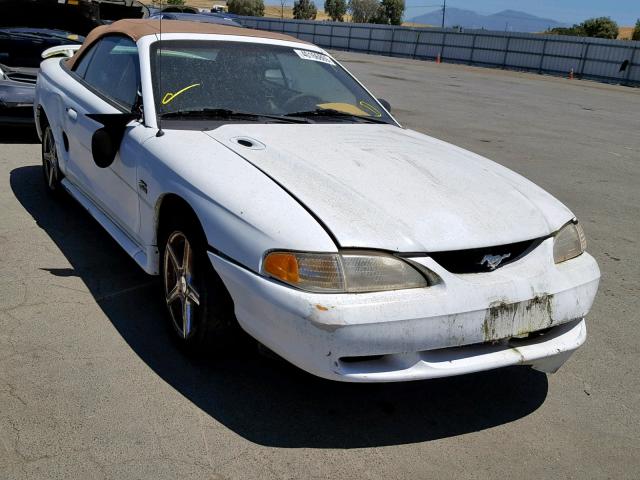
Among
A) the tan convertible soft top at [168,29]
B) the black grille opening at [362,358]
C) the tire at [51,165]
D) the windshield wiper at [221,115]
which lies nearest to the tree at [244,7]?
the tire at [51,165]

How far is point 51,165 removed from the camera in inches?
228

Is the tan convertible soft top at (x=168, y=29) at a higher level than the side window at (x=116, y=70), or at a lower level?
higher

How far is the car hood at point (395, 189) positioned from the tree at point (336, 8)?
99.1 metres

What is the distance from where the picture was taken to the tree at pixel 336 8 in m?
99.2

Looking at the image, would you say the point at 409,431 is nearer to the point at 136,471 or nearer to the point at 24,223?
the point at 136,471

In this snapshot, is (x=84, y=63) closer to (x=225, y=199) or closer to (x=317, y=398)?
(x=225, y=199)

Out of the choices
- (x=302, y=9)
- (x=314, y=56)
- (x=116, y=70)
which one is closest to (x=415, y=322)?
(x=314, y=56)

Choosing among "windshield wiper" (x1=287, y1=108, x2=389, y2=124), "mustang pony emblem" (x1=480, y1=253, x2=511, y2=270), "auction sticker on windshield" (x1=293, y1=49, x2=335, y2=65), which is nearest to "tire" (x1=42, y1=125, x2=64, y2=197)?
"auction sticker on windshield" (x1=293, y1=49, x2=335, y2=65)

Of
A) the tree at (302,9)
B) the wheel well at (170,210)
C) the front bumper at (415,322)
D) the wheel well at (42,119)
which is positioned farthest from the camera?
the tree at (302,9)

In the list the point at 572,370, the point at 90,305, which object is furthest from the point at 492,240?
the point at 90,305

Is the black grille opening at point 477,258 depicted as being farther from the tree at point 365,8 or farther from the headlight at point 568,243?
the tree at point 365,8

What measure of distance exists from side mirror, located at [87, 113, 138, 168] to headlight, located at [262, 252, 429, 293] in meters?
1.65

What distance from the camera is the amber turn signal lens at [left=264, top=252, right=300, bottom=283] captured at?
2.80m

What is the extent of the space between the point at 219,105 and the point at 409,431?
214 cm
